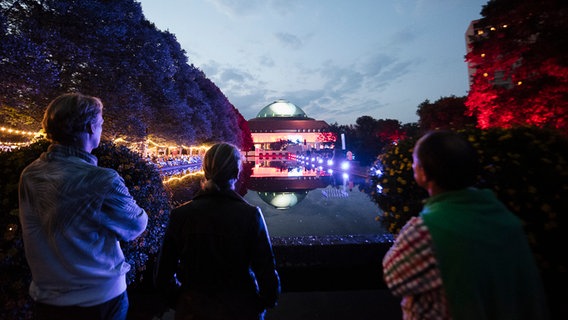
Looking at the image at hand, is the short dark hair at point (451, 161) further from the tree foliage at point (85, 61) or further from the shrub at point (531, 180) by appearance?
the tree foliage at point (85, 61)

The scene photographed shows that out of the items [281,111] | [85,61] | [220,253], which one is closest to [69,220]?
[220,253]

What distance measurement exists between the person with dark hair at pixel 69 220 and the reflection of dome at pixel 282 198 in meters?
7.74

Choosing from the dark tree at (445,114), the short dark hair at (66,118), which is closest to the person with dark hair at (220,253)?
the short dark hair at (66,118)

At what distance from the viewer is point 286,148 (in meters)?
77.0

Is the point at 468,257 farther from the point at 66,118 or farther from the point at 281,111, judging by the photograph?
the point at 281,111

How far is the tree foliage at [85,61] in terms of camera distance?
11031 millimetres

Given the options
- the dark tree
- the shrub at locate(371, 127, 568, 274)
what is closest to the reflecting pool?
the shrub at locate(371, 127, 568, 274)

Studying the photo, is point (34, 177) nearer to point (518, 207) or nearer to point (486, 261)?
point (486, 261)

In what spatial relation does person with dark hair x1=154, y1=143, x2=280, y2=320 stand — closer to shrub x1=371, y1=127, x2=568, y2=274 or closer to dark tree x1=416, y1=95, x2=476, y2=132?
shrub x1=371, y1=127, x2=568, y2=274

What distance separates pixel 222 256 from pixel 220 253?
23 mm

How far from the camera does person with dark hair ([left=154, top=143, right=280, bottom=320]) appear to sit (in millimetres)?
1689

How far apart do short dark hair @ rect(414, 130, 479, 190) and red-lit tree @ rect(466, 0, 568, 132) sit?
11380 mm

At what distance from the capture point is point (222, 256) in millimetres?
1691

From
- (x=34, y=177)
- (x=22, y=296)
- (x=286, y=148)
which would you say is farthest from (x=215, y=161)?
(x=286, y=148)
